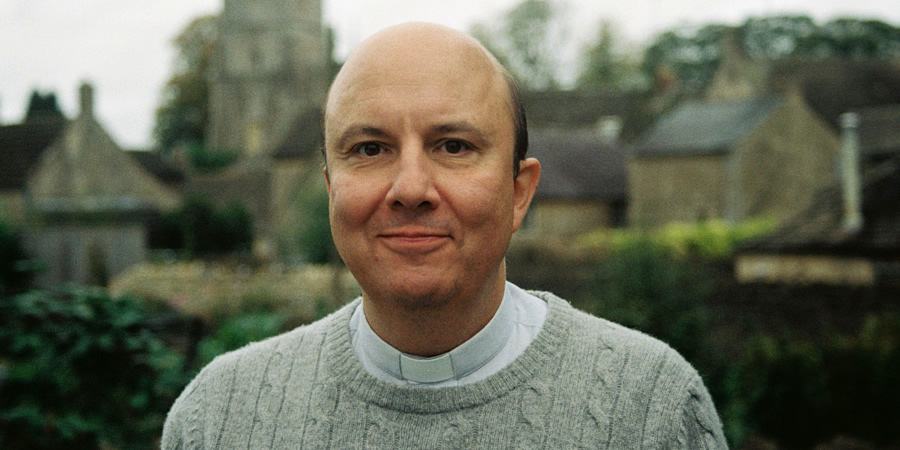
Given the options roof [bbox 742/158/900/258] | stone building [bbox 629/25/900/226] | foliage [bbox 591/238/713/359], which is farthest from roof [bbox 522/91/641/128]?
foliage [bbox 591/238/713/359]

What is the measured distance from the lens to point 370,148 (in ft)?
6.24

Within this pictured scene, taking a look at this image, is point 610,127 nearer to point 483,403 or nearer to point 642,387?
point 642,387

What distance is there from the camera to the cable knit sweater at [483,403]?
195 centimetres

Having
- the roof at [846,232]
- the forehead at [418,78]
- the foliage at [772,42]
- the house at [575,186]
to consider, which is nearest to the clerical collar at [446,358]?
the forehead at [418,78]

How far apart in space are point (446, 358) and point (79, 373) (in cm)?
348

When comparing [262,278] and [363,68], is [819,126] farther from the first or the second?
[363,68]

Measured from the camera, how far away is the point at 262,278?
2019 centimetres

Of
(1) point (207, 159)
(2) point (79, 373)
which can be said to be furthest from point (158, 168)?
(2) point (79, 373)

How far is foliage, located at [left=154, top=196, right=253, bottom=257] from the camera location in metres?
29.3

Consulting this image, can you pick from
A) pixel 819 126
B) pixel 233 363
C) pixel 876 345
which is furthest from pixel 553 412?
pixel 819 126

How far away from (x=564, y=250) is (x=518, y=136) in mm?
23200

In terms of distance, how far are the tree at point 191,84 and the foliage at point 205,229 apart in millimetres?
27303

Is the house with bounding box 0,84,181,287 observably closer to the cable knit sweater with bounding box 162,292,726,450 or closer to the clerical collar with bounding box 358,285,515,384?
the cable knit sweater with bounding box 162,292,726,450

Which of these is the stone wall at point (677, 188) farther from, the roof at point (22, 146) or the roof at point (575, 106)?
the roof at point (22, 146)
